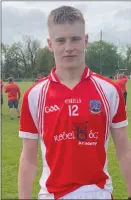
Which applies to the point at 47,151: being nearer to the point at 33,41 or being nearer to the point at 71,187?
the point at 71,187

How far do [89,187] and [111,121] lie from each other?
1.40 feet

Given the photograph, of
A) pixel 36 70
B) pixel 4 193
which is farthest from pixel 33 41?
pixel 4 193

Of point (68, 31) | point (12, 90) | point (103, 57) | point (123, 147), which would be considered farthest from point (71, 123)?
point (103, 57)

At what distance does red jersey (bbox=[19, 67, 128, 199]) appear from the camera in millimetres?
2158

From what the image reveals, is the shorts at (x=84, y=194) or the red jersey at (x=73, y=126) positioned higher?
the red jersey at (x=73, y=126)

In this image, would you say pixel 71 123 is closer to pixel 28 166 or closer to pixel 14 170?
pixel 28 166

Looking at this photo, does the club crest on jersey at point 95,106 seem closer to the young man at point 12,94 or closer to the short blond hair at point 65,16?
the short blond hair at point 65,16

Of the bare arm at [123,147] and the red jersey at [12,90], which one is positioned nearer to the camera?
the bare arm at [123,147]

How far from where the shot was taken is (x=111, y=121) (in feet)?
7.51

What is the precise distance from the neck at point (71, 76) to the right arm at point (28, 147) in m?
0.24

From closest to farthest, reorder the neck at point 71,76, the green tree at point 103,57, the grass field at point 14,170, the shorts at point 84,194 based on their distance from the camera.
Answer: the shorts at point 84,194 → the neck at point 71,76 → the grass field at point 14,170 → the green tree at point 103,57

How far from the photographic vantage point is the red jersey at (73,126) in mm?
2158

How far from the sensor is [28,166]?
2322mm

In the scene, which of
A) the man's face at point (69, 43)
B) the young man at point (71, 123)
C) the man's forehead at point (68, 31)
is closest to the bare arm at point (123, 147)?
the young man at point (71, 123)
